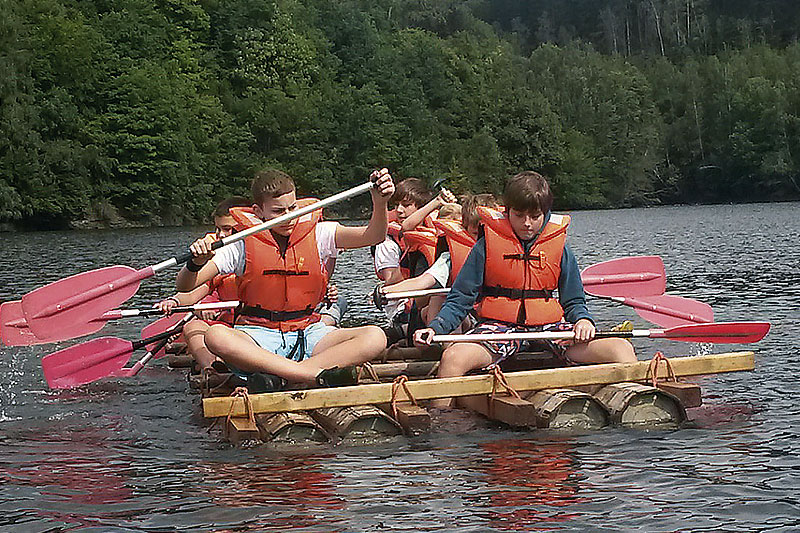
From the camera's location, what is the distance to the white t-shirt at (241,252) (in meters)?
7.15

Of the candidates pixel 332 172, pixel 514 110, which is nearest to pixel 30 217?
pixel 332 172

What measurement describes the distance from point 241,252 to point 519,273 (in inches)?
67.6

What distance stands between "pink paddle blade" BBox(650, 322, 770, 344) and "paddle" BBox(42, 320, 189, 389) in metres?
4.09

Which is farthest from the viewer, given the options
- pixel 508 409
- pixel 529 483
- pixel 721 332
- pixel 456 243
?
pixel 456 243

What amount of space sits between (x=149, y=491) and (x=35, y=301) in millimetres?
2564

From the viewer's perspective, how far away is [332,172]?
55.6m

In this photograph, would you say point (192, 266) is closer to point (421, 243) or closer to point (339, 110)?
point (421, 243)

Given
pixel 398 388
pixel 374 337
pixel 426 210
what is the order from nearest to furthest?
pixel 398 388
pixel 374 337
pixel 426 210

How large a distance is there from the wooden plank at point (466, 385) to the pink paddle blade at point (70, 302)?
1.82 meters

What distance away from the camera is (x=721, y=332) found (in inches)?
294

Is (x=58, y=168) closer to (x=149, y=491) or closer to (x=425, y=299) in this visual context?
(x=425, y=299)

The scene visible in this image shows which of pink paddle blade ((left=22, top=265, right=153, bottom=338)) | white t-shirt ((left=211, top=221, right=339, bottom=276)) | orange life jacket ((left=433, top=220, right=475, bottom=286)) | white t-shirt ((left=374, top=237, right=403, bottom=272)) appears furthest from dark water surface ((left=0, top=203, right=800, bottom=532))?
white t-shirt ((left=374, top=237, right=403, bottom=272))

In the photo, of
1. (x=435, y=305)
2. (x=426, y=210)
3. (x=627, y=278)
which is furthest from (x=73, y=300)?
(x=627, y=278)

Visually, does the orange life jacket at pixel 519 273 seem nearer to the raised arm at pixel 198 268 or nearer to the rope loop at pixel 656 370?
the rope loop at pixel 656 370
